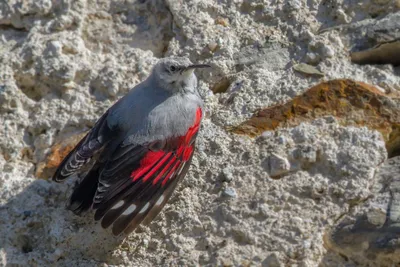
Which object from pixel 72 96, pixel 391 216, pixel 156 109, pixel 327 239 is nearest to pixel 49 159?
pixel 72 96

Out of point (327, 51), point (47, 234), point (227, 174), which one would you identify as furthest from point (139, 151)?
point (327, 51)

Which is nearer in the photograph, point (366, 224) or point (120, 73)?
point (366, 224)

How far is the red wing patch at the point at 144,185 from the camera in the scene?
9.18 ft

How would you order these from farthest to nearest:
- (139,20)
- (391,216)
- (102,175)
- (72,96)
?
(139,20) < (72,96) < (102,175) < (391,216)

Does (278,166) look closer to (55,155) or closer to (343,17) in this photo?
(343,17)

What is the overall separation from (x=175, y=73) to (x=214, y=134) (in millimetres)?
332

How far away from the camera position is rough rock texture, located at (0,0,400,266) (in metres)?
2.69

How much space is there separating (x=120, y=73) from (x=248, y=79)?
60cm

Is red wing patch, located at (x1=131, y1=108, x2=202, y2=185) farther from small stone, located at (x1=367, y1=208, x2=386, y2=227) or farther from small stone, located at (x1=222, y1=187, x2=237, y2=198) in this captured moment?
small stone, located at (x1=367, y1=208, x2=386, y2=227)

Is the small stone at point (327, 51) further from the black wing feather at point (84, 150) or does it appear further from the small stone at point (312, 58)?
the black wing feather at point (84, 150)

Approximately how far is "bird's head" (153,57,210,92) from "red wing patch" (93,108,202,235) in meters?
0.25

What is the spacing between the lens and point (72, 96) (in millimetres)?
3348

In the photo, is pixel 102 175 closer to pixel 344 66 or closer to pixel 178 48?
pixel 178 48

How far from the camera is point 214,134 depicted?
310 centimetres
